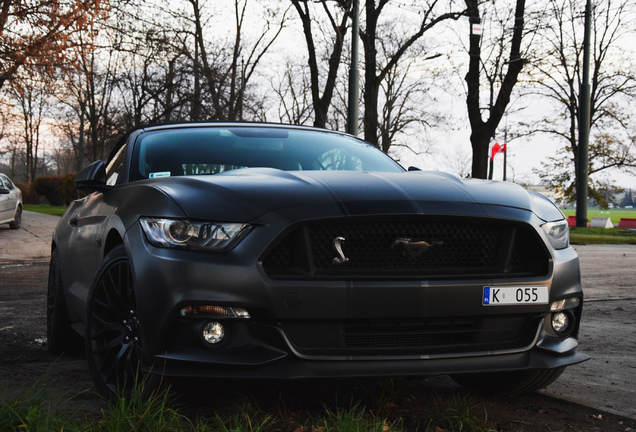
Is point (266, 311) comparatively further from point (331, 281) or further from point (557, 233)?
point (557, 233)

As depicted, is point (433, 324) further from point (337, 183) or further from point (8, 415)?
point (8, 415)

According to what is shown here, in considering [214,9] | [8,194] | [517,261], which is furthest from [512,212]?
[214,9]

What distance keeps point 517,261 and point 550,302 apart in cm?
22

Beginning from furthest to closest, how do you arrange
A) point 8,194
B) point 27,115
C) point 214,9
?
point 27,115 → point 214,9 → point 8,194

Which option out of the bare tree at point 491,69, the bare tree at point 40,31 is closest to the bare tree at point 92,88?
the bare tree at point 40,31

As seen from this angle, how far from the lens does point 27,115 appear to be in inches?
2279

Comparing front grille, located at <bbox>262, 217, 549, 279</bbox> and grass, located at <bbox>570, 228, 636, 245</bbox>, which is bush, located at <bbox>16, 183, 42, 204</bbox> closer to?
grass, located at <bbox>570, 228, 636, 245</bbox>

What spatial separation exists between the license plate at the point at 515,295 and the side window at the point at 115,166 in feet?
7.62

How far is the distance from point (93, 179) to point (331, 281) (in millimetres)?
1886

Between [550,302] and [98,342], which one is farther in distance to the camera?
[98,342]

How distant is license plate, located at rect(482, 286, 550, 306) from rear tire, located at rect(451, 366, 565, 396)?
45 cm

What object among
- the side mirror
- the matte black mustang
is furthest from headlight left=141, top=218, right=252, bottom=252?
the side mirror

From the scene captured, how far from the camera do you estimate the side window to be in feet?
14.9

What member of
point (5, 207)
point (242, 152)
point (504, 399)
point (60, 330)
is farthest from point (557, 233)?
point (5, 207)
